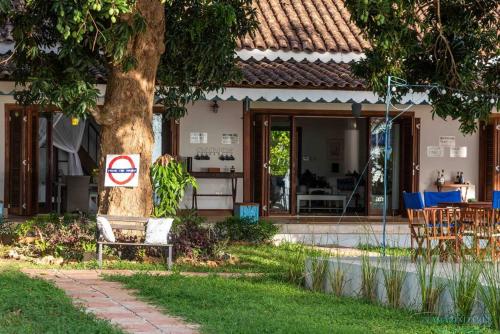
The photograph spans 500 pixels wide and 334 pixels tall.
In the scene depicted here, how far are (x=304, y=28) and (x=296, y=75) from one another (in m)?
3.44

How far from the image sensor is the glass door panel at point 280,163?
60.4 ft

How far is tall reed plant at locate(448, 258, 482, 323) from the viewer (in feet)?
25.1

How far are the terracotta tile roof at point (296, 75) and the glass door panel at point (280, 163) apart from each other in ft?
3.91

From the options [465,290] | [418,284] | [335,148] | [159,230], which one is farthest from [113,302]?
[335,148]

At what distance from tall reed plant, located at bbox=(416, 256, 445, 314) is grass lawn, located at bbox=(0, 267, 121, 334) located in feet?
9.22

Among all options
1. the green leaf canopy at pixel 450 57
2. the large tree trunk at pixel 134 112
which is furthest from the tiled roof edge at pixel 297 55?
the large tree trunk at pixel 134 112

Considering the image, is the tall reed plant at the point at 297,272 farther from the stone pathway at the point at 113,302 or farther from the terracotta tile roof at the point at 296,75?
→ the terracotta tile roof at the point at 296,75

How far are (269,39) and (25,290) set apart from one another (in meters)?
11.0

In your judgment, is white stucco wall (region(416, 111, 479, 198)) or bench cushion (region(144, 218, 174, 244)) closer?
bench cushion (region(144, 218, 174, 244))

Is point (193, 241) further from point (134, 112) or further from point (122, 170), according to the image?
point (134, 112)

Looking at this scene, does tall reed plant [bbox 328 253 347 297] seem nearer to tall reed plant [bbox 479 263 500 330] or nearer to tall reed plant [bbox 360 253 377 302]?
tall reed plant [bbox 360 253 377 302]

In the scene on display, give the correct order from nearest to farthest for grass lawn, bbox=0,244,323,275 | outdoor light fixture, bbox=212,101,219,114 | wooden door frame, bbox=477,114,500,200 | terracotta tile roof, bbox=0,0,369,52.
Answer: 1. grass lawn, bbox=0,244,323,275
2. outdoor light fixture, bbox=212,101,219,114
3. terracotta tile roof, bbox=0,0,369,52
4. wooden door frame, bbox=477,114,500,200

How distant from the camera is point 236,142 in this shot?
714 inches

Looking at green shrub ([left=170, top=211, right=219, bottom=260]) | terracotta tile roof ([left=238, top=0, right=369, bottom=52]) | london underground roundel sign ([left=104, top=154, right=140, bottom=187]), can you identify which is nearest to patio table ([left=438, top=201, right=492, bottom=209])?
green shrub ([left=170, top=211, right=219, bottom=260])
